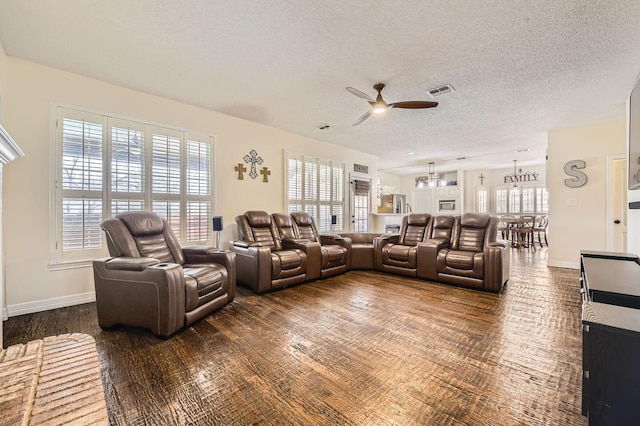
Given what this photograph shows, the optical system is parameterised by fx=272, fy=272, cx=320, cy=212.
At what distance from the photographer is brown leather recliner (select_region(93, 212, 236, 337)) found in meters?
2.32

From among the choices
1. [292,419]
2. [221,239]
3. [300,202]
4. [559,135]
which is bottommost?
[292,419]

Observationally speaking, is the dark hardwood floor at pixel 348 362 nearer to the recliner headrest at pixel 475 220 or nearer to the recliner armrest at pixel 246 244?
the recliner armrest at pixel 246 244

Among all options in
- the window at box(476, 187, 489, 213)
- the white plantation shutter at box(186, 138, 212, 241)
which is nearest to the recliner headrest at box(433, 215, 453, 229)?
the white plantation shutter at box(186, 138, 212, 241)

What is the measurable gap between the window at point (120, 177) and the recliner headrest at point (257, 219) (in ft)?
2.15

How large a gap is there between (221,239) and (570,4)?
4.72 meters

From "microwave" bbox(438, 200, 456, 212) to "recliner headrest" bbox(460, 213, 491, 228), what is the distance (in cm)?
646

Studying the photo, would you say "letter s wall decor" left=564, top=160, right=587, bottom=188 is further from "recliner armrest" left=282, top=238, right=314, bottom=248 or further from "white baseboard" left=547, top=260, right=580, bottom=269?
"recliner armrest" left=282, top=238, right=314, bottom=248

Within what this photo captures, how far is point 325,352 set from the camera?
2102 millimetres

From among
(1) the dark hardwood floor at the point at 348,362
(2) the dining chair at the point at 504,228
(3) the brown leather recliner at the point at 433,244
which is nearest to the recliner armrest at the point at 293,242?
(1) the dark hardwood floor at the point at 348,362

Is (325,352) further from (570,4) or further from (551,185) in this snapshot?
(551,185)

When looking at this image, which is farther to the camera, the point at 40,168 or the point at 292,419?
the point at 40,168

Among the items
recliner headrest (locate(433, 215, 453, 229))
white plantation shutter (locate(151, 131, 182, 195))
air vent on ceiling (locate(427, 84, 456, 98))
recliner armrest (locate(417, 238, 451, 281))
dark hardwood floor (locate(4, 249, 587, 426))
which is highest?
air vent on ceiling (locate(427, 84, 456, 98))

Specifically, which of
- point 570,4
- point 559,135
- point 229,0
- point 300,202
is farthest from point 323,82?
point 559,135

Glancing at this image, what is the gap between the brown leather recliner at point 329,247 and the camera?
441cm
